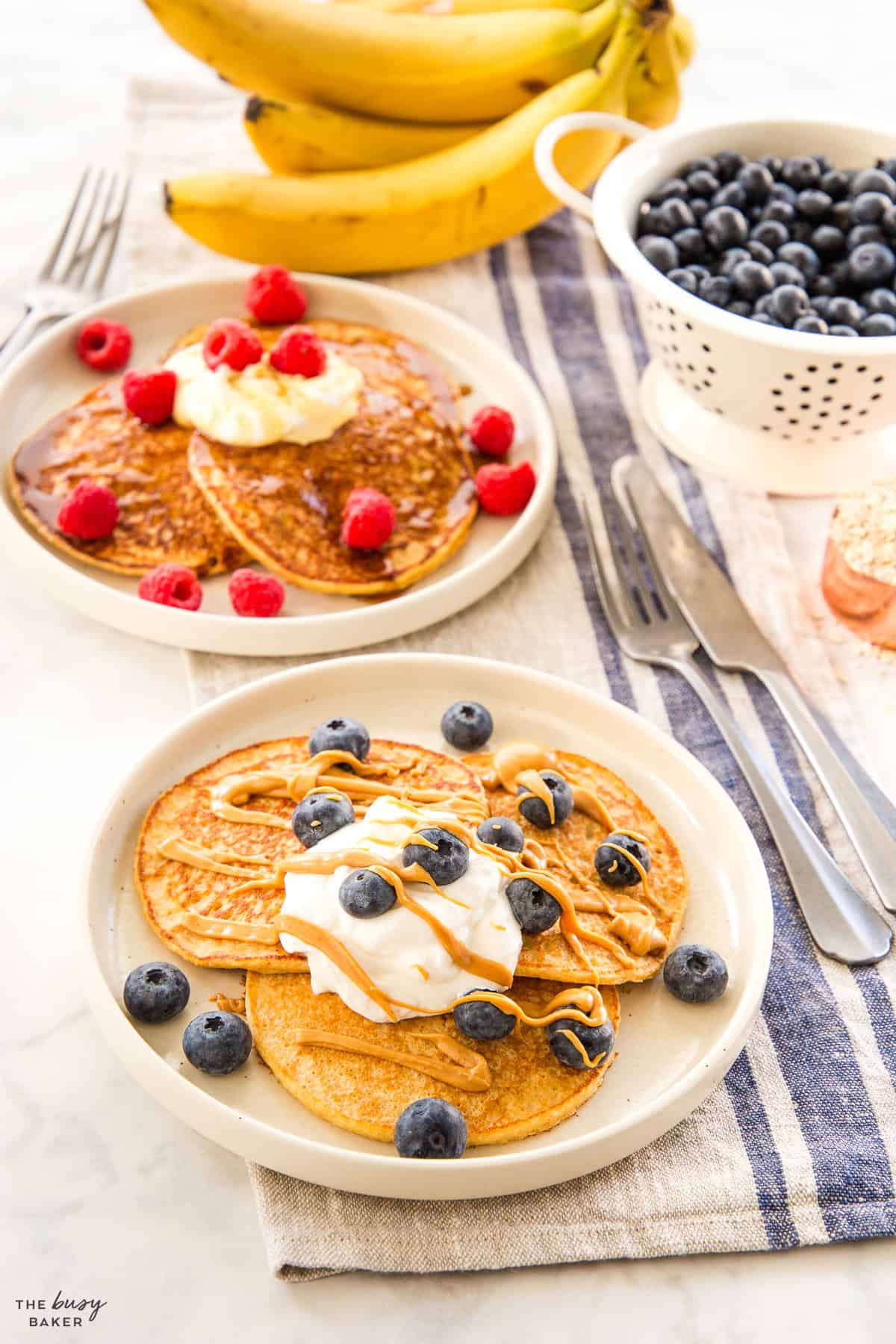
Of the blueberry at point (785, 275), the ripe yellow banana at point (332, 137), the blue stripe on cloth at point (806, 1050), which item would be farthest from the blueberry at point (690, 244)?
the ripe yellow banana at point (332, 137)

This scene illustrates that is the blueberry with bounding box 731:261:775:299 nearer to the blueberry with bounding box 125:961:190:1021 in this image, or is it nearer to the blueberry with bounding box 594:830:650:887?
the blueberry with bounding box 594:830:650:887

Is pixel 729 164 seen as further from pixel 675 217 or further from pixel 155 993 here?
pixel 155 993

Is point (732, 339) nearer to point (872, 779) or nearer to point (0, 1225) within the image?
point (872, 779)

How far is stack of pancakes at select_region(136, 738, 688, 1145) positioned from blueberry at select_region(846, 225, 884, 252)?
2.91ft

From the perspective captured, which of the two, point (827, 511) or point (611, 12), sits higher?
point (611, 12)

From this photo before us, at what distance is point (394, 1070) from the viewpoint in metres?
1.16

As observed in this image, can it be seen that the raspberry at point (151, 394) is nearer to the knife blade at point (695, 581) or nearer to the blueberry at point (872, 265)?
the knife blade at point (695, 581)

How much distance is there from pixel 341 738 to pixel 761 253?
954mm

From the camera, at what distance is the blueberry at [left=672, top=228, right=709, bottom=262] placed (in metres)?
1.75

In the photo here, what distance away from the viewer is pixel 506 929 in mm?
1195

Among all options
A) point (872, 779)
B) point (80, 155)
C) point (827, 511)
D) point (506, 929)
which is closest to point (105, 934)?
point (506, 929)

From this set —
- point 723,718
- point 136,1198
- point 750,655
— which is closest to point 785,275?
point 750,655

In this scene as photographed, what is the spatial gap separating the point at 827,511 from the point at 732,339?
440mm

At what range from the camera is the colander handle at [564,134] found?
1810 millimetres
